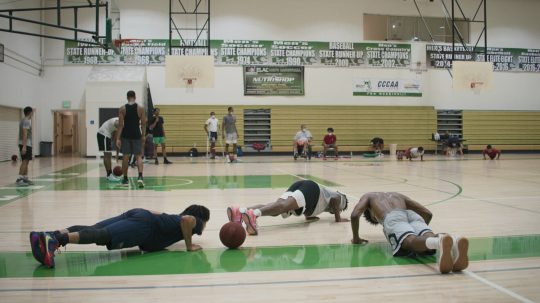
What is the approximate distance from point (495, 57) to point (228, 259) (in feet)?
79.7

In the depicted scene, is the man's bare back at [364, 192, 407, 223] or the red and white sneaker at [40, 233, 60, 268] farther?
the man's bare back at [364, 192, 407, 223]

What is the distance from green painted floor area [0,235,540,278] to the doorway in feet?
69.9

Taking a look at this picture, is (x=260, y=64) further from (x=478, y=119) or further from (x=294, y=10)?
(x=478, y=119)

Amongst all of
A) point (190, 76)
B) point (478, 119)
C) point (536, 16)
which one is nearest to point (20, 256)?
point (190, 76)

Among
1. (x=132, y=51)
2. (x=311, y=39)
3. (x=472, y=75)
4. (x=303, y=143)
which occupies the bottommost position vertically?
(x=303, y=143)

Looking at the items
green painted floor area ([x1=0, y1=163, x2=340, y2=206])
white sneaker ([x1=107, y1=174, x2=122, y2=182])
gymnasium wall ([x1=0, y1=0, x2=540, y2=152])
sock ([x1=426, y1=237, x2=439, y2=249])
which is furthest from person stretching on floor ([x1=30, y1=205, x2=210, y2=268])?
gymnasium wall ([x1=0, y1=0, x2=540, y2=152])

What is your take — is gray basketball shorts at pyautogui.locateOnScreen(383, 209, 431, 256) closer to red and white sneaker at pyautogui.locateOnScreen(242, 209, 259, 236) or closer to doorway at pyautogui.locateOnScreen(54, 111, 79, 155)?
red and white sneaker at pyautogui.locateOnScreen(242, 209, 259, 236)

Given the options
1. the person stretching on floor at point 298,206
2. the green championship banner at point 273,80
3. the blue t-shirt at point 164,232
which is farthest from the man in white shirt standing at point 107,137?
the green championship banner at point 273,80

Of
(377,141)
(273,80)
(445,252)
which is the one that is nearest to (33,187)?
(445,252)

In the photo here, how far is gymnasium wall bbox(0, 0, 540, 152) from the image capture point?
2202cm

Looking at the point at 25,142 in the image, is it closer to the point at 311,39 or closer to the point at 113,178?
the point at 113,178

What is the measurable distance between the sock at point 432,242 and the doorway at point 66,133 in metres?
22.7

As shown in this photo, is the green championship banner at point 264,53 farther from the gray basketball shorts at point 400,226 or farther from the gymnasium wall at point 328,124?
the gray basketball shorts at point 400,226

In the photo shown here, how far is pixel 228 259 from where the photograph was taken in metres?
4.03
